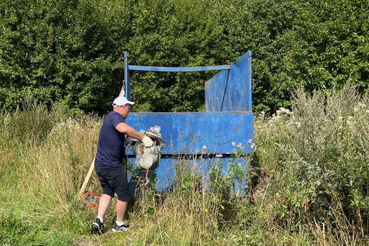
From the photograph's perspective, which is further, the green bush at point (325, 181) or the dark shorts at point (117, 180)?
the dark shorts at point (117, 180)

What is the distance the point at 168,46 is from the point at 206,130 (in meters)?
7.15

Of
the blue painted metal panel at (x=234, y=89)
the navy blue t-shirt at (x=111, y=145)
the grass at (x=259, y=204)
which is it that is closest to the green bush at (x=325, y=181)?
the grass at (x=259, y=204)

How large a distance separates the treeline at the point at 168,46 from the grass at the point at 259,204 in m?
3.77

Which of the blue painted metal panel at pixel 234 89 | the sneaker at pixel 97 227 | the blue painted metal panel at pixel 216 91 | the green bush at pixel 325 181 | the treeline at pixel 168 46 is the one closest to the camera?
the green bush at pixel 325 181

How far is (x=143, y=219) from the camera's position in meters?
3.95

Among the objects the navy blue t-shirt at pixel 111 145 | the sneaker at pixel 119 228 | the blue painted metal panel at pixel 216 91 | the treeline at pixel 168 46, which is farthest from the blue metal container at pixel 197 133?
the treeline at pixel 168 46

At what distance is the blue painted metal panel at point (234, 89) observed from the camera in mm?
4730

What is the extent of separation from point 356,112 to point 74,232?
296 cm

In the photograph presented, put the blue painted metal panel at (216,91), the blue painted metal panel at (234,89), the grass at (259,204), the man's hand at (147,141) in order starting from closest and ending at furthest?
1. the grass at (259,204)
2. the man's hand at (147,141)
3. the blue painted metal panel at (234,89)
4. the blue painted metal panel at (216,91)

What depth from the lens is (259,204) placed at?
3.72 metres

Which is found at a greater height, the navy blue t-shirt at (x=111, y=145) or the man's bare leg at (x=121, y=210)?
the navy blue t-shirt at (x=111, y=145)

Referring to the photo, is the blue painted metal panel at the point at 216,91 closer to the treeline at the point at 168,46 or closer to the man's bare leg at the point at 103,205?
the treeline at the point at 168,46

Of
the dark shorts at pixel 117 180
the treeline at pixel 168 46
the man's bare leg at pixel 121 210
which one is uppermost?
the treeline at pixel 168 46

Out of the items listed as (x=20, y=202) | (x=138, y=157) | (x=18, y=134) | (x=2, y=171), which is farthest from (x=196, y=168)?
(x=18, y=134)
